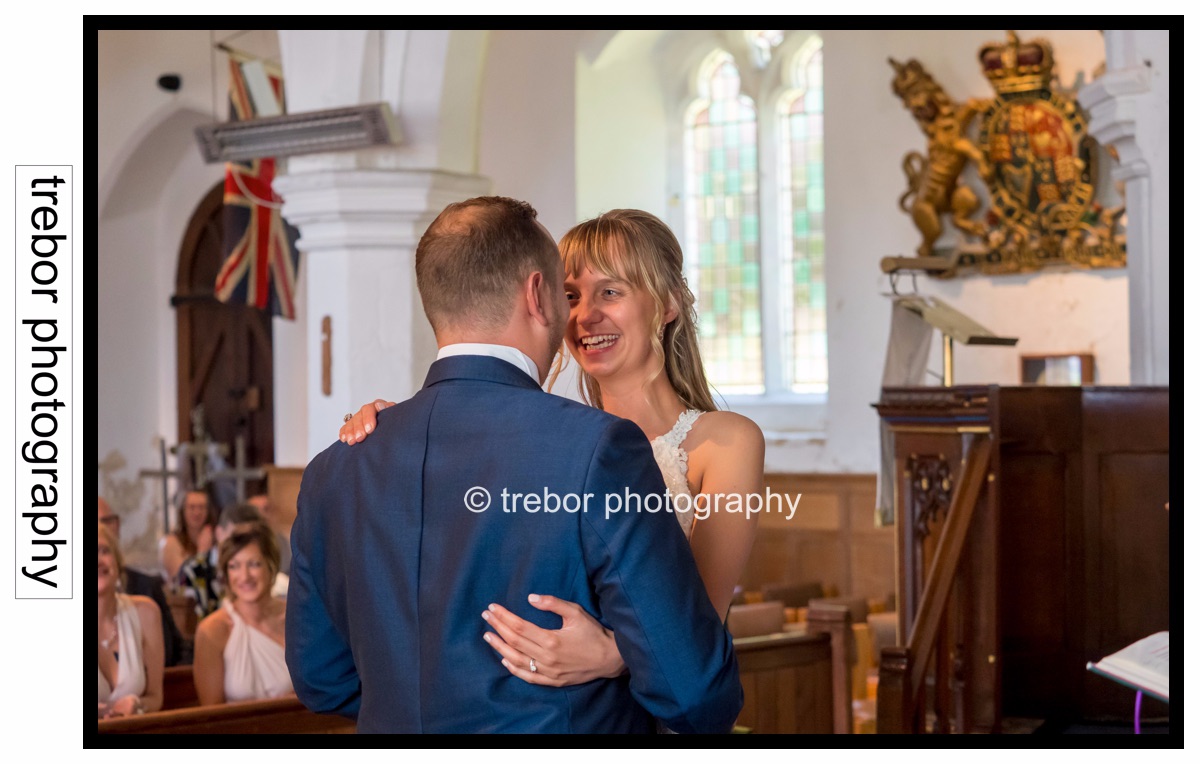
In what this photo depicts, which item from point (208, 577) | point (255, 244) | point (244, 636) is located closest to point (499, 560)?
point (244, 636)

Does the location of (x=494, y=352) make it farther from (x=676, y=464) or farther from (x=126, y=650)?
(x=126, y=650)

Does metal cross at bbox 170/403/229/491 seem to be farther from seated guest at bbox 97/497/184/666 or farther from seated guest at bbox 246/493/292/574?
seated guest at bbox 97/497/184/666

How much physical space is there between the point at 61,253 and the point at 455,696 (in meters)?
1.76

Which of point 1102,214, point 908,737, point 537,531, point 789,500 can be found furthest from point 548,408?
point 789,500

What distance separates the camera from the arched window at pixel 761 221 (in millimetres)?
10984

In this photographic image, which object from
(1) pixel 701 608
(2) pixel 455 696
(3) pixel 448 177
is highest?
(3) pixel 448 177

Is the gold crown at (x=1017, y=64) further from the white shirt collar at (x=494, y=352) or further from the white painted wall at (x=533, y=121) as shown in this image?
the white shirt collar at (x=494, y=352)

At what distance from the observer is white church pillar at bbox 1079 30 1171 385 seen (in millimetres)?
4992

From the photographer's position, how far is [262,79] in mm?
7617

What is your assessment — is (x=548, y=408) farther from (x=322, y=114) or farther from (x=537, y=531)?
(x=322, y=114)

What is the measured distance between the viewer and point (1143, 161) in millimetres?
5156

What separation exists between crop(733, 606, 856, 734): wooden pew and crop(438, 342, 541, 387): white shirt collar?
3.04 m

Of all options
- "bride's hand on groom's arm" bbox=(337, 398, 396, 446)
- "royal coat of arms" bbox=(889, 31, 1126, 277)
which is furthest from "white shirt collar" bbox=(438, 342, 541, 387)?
"royal coat of arms" bbox=(889, 31, 1126, 277)

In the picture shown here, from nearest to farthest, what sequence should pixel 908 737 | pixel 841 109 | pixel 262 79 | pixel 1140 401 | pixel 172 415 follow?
1. pixel 908 737
2. pixel 1140 401
3. pixel 262 79
4. pixel 841 109
5. pixel 172 415
